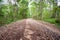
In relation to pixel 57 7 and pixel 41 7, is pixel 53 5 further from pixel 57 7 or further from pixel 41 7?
pixel 41 7

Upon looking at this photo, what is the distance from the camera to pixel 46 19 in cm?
459

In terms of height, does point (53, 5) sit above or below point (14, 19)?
above

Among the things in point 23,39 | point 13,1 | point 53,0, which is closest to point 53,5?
point 53,0

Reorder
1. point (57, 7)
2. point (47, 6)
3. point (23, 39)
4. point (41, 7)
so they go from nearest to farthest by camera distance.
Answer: point (23, 39), point (57, 7), point (47, 6), point (41, 7)

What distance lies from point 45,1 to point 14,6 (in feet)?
4.45

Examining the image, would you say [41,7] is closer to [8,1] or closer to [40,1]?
[40,1]

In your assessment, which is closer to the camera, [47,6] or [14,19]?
[47,6]

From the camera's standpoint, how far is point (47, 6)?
4.91 metres

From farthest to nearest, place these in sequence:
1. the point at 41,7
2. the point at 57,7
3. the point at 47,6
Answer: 1. the point at 41,7
2. the point at 47,6
3. the point at 57,7

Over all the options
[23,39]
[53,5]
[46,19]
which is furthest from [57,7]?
[23,39]

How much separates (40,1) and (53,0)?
0.43 metres

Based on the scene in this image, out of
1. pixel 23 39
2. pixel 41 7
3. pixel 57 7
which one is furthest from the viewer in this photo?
pixel 41 7

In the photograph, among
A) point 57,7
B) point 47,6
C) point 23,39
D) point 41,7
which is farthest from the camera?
point 41,7

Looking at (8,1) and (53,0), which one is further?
(8,1)
